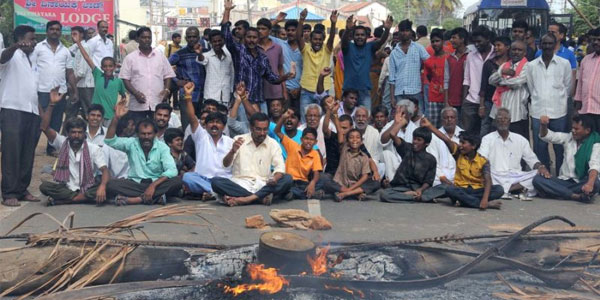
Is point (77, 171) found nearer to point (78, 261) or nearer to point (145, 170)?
point (145, 170)

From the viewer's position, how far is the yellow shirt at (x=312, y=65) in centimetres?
1030

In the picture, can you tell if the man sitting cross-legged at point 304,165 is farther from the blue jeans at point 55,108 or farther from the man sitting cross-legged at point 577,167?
the blue jeans at point 55,108

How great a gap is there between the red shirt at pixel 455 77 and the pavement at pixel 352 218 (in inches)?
86.9

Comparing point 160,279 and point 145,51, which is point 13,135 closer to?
point 145,51

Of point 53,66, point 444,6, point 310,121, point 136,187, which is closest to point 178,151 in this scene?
point 136,187

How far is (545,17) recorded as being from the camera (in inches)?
776

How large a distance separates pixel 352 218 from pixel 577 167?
9.83 ft

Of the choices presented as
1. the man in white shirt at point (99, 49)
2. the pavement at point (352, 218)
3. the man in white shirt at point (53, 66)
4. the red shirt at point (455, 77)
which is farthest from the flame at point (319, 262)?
the man in white shirt at point (99, 49)

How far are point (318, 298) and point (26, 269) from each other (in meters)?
1.95

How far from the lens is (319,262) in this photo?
488cm

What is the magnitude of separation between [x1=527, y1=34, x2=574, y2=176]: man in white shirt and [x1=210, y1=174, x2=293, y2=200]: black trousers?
11.2 feet

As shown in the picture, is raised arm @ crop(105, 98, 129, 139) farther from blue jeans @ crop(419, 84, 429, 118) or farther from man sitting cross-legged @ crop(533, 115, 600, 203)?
man sitting cross-legged @ crop(533, 115, 600, 203)

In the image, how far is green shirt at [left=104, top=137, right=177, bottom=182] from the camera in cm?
810

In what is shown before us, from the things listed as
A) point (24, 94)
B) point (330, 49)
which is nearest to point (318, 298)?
point (24, 94)
